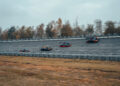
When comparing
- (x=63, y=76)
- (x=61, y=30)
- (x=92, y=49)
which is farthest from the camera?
(x=61, y=30)

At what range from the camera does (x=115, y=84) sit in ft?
27.5

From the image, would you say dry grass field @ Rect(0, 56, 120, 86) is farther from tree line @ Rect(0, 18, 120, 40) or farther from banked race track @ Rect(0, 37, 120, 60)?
tree line @ Rect(0, 18, 120, 40)

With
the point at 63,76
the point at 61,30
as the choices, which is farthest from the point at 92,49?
the point at 61,30

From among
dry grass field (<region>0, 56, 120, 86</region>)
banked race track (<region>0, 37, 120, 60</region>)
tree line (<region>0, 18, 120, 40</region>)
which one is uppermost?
tree line (<region>0, 18, 120, 40</region>)

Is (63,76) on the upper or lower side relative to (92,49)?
lower

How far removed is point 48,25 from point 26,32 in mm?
16856

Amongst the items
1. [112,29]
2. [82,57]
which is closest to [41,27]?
[112,29]

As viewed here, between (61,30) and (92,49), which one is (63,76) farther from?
(61,30)

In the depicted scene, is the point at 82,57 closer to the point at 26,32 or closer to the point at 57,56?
the point at 57,56

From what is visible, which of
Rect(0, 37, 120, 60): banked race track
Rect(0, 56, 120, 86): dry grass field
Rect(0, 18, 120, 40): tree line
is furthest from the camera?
Rect(0, 18, 120, 40): tree line

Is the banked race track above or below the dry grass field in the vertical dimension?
above

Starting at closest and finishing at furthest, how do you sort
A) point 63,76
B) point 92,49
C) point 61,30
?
point 63,76, point 92,49, point 61,30

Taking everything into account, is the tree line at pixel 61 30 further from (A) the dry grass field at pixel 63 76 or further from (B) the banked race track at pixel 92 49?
(A) the dry grass field at pixel 63 76

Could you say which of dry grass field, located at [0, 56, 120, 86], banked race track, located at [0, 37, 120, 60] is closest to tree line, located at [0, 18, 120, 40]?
banked race track, located at [0, 37, 120, 60]
